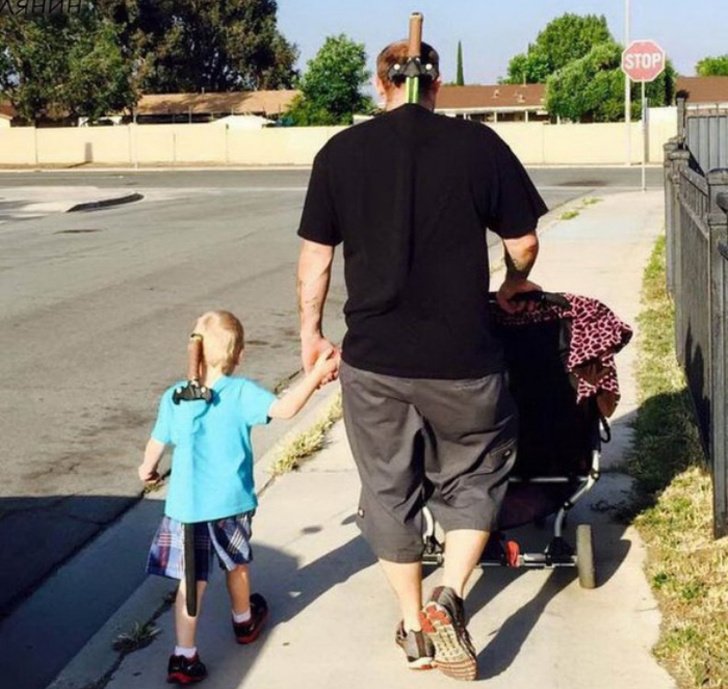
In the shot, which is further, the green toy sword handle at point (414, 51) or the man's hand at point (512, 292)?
the man's hand at point (512, 292)

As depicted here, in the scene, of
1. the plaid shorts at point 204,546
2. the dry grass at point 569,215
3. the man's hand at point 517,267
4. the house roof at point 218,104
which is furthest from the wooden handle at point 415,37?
the house roof at point 218,104

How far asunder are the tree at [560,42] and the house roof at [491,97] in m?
19.6

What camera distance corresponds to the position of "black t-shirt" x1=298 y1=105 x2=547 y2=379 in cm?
404

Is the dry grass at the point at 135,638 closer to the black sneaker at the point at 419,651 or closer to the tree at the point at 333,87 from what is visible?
the black sneaker at the point at 419,651

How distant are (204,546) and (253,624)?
0.36 meters

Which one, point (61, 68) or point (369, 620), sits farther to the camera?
point (61, 68)

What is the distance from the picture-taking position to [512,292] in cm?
455

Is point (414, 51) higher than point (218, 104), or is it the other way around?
point (218, 104)

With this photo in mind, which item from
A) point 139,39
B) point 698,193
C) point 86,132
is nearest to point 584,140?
point 86,132

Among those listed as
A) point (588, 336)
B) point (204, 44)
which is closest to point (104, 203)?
point (588, 336)

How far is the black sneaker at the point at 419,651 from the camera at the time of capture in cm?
423

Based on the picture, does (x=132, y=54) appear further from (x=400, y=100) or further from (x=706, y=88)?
(x=400, y=100)

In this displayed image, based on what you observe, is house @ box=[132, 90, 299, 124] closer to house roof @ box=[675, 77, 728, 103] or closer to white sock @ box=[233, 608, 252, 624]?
house roof @ box=[675, 77, 728, 103]
